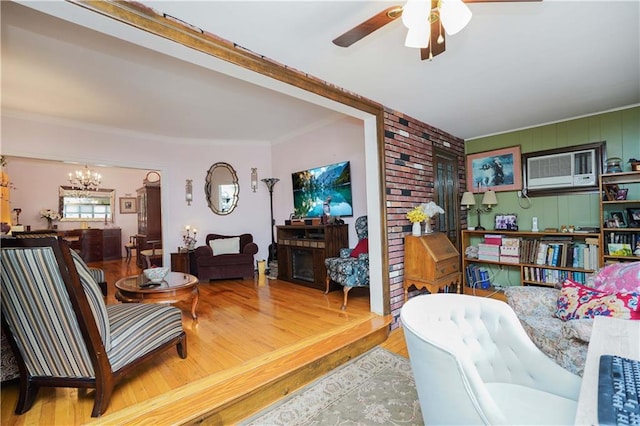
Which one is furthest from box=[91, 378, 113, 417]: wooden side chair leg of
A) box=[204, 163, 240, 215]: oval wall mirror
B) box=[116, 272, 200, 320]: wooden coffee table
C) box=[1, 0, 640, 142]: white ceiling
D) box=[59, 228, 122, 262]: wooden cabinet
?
Answer: box=[59, 228, 122, 262]: wooden cabinet

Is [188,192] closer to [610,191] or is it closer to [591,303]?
[591,303]

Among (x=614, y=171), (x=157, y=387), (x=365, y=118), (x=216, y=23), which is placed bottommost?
(x=157, y=387)

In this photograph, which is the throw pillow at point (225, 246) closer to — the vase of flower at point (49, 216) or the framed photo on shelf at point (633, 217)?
the vase of flower at point (49, 216)

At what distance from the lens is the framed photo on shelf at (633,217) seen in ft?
9.82

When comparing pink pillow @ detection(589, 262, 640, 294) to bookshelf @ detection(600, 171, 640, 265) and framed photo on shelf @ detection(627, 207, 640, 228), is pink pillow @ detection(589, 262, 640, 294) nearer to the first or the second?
bookshelf @ detection(600, 171, 640, 265)

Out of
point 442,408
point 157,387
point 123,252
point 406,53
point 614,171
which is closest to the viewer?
point 442,408

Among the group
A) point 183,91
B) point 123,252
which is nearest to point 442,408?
point 183,91

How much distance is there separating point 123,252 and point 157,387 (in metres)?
7.91

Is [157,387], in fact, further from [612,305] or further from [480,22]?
[480,22]

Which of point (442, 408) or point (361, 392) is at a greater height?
point (442, 408)

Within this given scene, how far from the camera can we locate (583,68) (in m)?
2.35

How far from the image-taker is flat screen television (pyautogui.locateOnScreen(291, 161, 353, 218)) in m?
4.42

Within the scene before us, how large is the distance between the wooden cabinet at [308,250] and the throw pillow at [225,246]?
0.88 m

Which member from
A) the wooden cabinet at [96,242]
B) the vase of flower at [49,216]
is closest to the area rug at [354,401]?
the wooden cabinet at [96,242]
